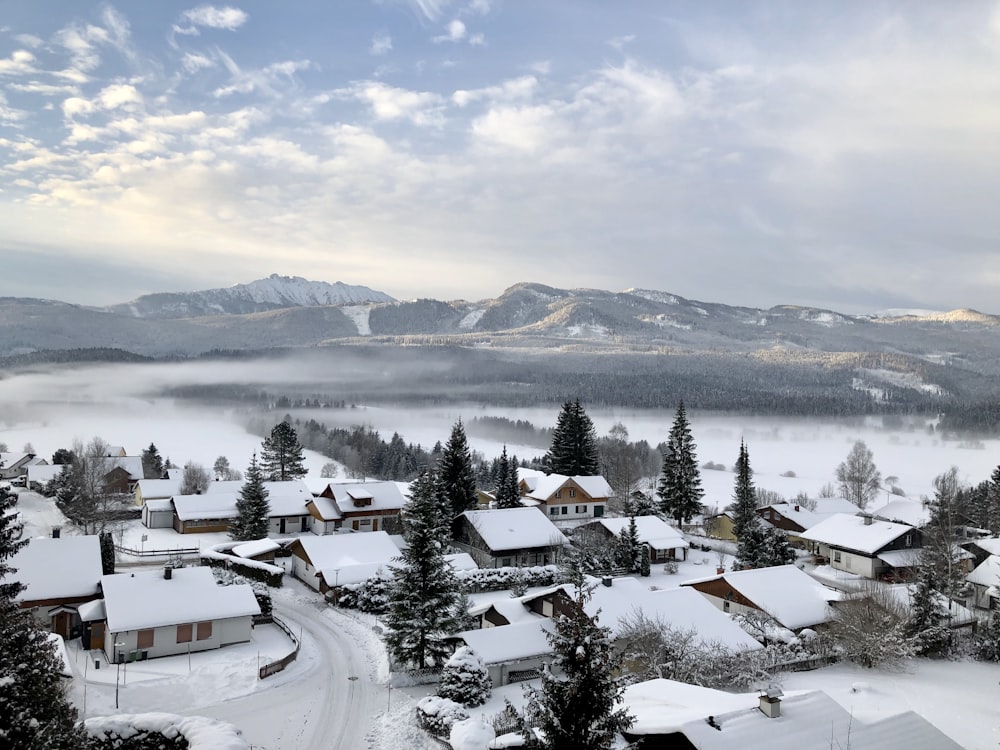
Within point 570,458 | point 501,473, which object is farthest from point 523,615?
point 570,458

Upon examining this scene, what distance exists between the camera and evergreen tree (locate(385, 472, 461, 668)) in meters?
29.2

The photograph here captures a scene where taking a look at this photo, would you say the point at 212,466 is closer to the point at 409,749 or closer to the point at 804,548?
the point at 804,548

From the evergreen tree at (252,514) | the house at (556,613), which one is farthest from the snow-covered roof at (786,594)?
the evergreen tree at (252,514)

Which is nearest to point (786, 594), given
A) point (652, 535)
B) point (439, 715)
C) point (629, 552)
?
point (629, 552)

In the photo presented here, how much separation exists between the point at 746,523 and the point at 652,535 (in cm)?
717

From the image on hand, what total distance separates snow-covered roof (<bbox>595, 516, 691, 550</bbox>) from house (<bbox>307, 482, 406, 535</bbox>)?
18707mm

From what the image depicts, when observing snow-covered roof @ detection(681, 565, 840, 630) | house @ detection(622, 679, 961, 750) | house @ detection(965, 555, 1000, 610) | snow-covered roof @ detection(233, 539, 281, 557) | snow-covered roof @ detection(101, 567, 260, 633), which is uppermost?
house @ detection(622, 679, 961, 750)

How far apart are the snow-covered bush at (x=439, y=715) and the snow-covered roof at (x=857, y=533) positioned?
38649mm

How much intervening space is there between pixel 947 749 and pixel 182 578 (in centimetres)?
3252

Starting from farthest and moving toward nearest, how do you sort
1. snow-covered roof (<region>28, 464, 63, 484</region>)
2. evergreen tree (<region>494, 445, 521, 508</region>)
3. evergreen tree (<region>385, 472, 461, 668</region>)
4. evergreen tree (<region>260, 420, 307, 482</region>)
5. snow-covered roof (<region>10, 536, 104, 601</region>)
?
snow-covered roof (<region>28, 464, 63, 484</region>) → evergreen tree (<region>260, 420, 307, 482</region>) → evergreen tree (<region>494, 445, 521, 508</region>) → snow-covered roof (<region>10, 536, 104, 601</region>) → evergreen tree (<region>385, 472, 461, 668</region>)

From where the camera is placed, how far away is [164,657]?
98.9 ft

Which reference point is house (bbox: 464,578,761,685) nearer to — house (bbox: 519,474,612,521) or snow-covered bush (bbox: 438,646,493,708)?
snow-covered bush (bbox: 438,646,493,708)

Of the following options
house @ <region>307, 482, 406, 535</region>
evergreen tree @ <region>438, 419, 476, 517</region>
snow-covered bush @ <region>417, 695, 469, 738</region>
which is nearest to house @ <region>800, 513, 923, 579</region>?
evergreen tree @ <region>438, 419, 476, 517</region>

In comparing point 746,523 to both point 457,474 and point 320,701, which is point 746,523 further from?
point 320,701
